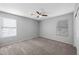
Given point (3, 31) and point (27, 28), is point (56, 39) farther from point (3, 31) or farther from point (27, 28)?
point (3, 31)

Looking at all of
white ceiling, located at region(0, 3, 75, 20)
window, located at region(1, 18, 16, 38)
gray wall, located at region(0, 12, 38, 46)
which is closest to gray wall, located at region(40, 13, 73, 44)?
gray wall, located at region(0, 12, 38, 46)

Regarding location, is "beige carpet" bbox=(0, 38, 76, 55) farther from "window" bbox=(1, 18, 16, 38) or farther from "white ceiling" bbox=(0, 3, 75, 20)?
"white ceiling" bbox=(0, 3, 75, 20)

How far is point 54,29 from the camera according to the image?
441 centimetres

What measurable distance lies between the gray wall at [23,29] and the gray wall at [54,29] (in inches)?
36.3

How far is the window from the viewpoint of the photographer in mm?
3182

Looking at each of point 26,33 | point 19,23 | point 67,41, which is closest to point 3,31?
point 19,23

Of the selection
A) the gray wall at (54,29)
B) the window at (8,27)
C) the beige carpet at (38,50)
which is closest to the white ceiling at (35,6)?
the window at (8,27)

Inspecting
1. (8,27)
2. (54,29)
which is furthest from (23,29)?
(54,29)

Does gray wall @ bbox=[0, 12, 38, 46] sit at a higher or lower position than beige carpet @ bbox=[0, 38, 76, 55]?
higher

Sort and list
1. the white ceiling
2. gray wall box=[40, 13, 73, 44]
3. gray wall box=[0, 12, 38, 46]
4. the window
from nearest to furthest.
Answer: the white ceiling, the window, gray wall box=[0, 12, 38, 46], gray wall box=[40, 13, 73, 44]

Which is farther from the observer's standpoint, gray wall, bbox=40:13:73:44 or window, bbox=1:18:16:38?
gray wall, bbox=40:13:73:44

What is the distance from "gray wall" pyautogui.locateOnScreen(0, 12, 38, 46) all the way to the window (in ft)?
0.87

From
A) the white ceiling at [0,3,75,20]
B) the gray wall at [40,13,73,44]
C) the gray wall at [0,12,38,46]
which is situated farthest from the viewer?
the gray wall at [40,13,73,44]

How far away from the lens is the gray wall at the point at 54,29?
3.40 meters
